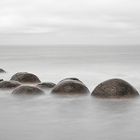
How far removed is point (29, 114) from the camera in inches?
516

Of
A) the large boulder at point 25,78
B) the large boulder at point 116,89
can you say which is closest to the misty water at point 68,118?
the large boulder at point 116,89

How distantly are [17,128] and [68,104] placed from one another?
3.87 meters

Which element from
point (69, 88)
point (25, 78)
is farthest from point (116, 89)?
point (25, 78)

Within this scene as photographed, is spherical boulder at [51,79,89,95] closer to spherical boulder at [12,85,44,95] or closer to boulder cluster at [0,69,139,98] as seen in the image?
boulder cluster at [0,69,139,98]

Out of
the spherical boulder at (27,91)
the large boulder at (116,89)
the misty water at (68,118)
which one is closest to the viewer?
the misty water at (68,118)

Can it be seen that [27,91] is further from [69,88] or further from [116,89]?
[116,89]

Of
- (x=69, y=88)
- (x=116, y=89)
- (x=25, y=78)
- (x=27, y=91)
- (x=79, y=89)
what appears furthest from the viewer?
(x=25, y=78)

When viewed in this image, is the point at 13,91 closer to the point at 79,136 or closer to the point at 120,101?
the point at 120,101

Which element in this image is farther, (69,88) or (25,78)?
(25,78)

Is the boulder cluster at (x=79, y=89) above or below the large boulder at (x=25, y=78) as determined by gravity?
below

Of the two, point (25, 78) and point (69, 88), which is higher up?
point (25, 78)

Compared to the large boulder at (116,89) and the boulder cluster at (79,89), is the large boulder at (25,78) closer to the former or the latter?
the boulder cluster at (79,89)

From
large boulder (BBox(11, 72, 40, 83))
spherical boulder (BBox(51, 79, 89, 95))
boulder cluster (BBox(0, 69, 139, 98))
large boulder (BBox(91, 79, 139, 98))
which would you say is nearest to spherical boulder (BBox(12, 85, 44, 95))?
boulder cluster (BBox(0, 69, 139, 98))

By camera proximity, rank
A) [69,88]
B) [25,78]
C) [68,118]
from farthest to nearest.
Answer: [25,78]
[69,88]
[68,118]
